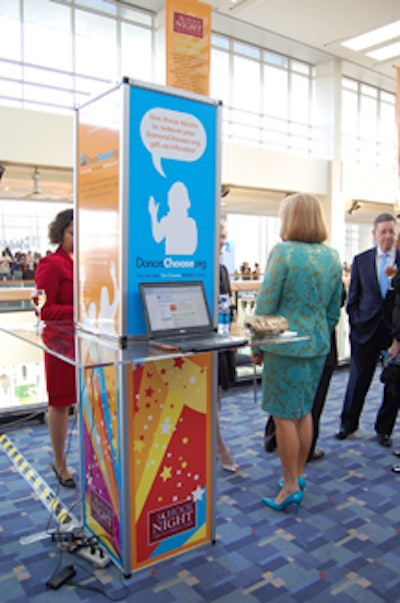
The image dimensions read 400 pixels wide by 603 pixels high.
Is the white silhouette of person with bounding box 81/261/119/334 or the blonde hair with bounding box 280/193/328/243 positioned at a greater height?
the blonde hair with bounding box 280/193/328/243

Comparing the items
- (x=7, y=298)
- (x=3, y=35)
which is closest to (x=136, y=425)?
(x=7, y=298)

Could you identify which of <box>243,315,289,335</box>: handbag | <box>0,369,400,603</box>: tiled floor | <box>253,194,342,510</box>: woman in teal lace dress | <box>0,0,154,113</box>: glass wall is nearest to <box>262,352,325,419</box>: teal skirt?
<box>253,194,342,510</box>: woman in teal lace dress

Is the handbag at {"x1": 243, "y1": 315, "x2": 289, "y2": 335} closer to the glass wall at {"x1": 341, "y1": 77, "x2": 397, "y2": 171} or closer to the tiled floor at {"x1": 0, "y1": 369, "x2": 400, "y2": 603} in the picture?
the tiled floor at {"x1": 0, "y1": 369, "x2": 400, "y2": 603}

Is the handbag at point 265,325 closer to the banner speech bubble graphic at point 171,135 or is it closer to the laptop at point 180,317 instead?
the laptop at point 180,317

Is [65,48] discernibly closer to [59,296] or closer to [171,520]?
[59,296]

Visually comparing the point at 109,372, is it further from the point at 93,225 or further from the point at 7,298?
the point at 7,298

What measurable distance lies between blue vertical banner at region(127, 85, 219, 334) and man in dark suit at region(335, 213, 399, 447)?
189 cm

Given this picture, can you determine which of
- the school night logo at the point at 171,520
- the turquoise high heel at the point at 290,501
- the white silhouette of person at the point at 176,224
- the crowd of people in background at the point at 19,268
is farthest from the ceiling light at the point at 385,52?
the school night logo at the point at 171,520

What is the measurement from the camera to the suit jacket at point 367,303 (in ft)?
12.5

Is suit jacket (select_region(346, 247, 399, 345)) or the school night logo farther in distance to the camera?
suit jacket (select_region(346, 247, 399, 345))

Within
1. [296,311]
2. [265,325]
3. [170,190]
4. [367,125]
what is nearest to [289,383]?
[296,311]

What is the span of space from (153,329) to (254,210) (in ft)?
37.6

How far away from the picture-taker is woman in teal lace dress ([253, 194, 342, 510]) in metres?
2.59

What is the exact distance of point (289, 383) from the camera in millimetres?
2686
